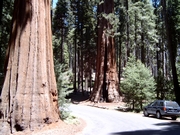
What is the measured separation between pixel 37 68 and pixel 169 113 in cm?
1209

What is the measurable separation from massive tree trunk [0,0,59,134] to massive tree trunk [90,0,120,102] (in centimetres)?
2029

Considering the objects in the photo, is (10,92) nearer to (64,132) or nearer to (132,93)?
(64,132)

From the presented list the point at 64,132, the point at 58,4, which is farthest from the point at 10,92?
the point at 58,4

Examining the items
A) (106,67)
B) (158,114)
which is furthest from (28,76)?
(106,67)

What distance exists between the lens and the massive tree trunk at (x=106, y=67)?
32.1m

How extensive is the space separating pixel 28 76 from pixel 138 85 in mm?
15091

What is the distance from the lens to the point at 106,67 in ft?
108

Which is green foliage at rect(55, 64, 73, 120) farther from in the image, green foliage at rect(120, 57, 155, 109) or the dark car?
green foliage at rect(120, 57, 155, 109)

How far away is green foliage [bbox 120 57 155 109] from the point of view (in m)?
23.7

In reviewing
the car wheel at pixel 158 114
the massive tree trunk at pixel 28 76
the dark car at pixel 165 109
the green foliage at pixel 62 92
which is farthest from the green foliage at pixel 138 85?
the massive tree trunk at pixel 28 76

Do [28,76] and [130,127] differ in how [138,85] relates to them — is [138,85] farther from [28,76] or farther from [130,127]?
[28,76]

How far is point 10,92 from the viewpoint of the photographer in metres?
11.0

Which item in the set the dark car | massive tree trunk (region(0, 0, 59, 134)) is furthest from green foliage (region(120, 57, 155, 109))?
massive tree trunk (region(0, 0, 59, 134))

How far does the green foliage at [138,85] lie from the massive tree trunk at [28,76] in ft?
43.2
